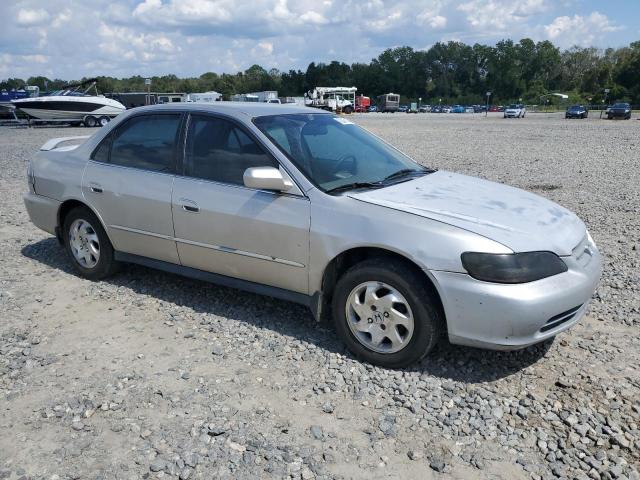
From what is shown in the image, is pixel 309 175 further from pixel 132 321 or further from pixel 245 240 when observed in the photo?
pixel 132 321

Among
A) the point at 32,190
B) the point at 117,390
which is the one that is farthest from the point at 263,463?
the point at 32,190

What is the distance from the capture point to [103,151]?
515 cm

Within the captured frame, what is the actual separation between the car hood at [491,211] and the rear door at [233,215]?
57cm

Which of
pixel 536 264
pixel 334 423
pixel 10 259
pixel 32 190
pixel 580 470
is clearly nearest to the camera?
pixel 580 470

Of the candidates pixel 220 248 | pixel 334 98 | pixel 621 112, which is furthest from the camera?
pixel 334 98

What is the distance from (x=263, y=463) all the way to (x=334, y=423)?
0.50 m

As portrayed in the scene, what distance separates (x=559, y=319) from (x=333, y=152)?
6.73ft

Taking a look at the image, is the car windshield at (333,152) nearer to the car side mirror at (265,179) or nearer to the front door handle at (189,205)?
the car side mirror at (265,179)

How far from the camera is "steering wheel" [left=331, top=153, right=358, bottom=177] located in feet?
13.8

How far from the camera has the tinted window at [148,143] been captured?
4684mm

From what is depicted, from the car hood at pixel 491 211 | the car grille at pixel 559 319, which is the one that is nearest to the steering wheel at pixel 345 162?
the car hood at pixel 491 211

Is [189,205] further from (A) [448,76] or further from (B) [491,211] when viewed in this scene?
(A) [448,76]

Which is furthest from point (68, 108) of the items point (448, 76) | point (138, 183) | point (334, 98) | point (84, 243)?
point (448, 76)

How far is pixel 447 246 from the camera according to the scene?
11.0ft
